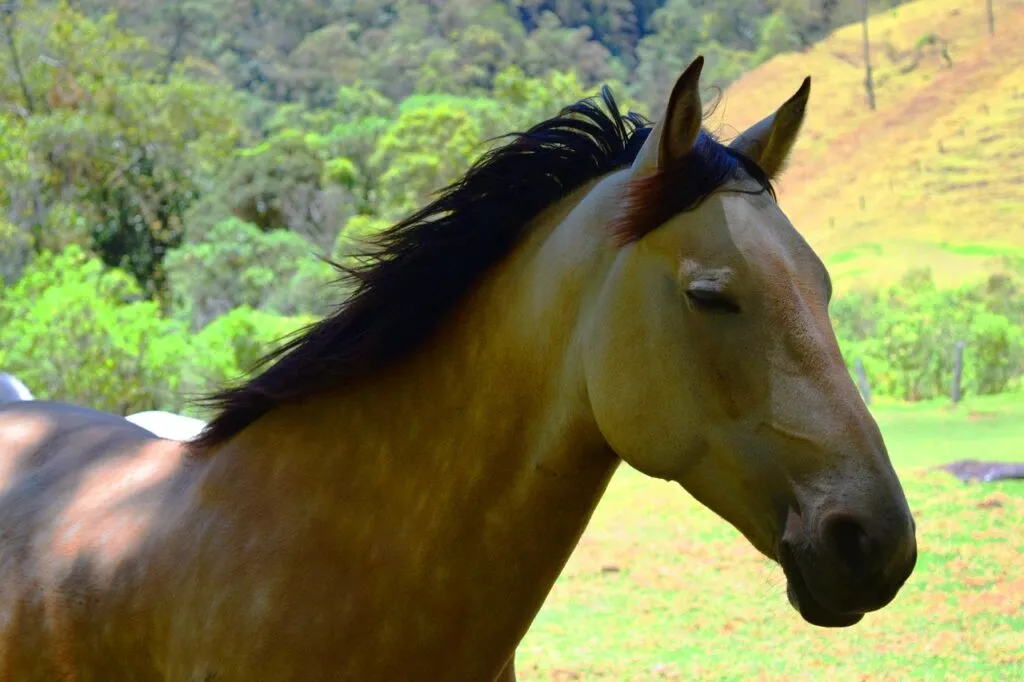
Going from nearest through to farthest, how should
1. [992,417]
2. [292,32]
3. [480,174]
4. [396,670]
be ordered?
[396,670], [480,174], [992,417], [292,32]

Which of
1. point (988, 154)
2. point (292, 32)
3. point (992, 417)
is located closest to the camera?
point (992, 417)

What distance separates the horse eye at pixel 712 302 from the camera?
58.4 inches

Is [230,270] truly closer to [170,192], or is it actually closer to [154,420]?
[170,192]

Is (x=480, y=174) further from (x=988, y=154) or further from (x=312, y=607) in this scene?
(x=988, y=154)

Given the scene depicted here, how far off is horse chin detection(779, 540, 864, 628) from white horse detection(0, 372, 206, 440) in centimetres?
229

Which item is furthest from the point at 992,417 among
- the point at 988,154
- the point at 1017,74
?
the point at 1017,74

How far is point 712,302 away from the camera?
1493 mm

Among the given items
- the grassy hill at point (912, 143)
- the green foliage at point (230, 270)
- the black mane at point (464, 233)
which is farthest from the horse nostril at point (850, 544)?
the grassy hill at point (912, 143)

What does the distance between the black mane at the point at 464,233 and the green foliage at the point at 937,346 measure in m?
13.4

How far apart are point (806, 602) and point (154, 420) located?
2.79 metres

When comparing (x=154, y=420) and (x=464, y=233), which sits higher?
(x=464, y=233)

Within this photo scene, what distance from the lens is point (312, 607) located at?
169cm

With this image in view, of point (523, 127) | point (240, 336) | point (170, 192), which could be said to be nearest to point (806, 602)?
point (240, 336)

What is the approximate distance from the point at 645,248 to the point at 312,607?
798 mm
